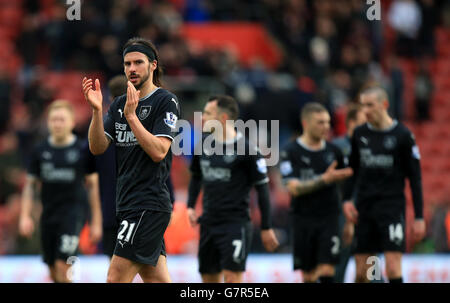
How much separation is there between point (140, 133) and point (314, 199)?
4.11 m

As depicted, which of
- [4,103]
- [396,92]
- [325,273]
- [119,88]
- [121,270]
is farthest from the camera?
[396,92]

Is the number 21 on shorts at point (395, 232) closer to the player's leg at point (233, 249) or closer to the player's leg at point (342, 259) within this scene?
the player's leg at point (342, 259)

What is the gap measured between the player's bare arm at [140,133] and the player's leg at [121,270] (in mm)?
804

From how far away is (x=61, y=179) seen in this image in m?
10.2

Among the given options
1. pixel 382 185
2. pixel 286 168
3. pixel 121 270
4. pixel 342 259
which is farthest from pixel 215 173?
pixel 121 270

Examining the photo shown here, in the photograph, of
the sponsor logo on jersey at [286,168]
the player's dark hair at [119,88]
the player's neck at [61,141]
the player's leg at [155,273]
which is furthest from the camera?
the player's neck at [61,141]

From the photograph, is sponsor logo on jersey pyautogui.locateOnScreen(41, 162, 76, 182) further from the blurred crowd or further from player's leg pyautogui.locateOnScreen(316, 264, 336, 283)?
the blurred crowd

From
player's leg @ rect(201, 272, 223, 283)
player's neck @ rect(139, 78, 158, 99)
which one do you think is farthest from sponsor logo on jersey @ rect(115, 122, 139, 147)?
player's leg @ rect(201, 272, 223, 283)

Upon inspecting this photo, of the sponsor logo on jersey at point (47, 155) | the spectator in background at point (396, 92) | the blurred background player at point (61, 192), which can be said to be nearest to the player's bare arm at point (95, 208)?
the blurred background player at point (61, 192)

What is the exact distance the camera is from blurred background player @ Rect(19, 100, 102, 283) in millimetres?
10000

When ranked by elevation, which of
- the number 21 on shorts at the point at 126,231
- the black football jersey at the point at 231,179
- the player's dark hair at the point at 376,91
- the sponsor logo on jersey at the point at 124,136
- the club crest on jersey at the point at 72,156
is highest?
the player's dark hair at the point at 376,91

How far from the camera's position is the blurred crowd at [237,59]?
1658 centimetres

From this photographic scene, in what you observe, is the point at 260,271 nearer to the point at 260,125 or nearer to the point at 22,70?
the point at 260,125

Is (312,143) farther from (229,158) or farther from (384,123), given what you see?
(229,158)
